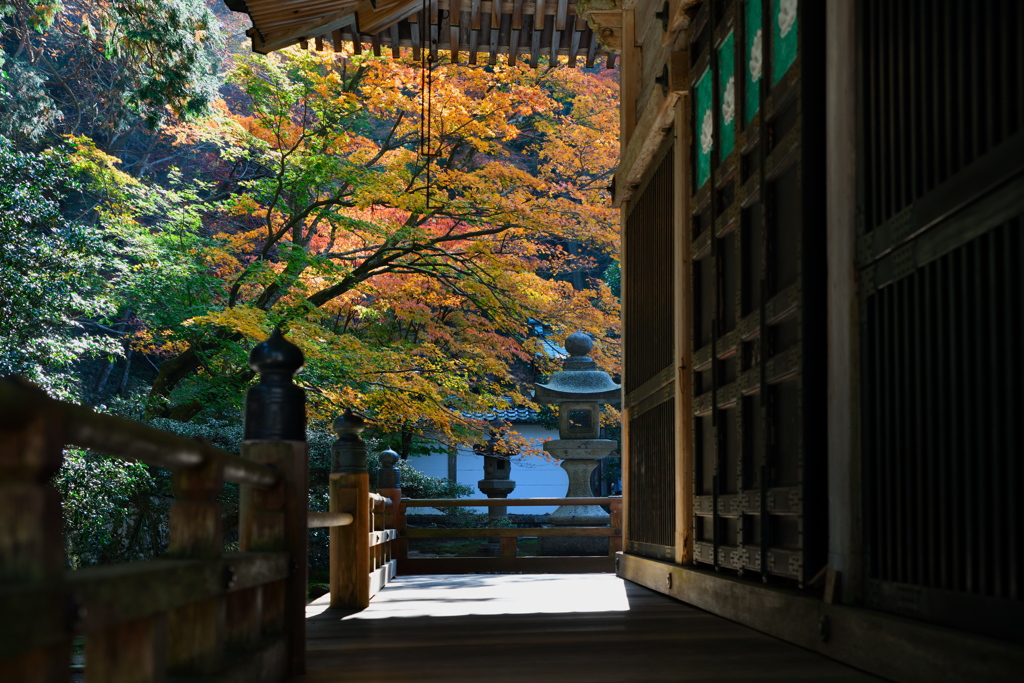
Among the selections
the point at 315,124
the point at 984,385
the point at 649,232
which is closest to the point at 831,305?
the point at 984,385

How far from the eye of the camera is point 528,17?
6945mm

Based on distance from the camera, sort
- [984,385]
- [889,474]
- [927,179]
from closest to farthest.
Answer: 1. [984,385]
2. [927,179]
3. [889,474]

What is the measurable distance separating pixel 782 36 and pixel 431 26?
365cm

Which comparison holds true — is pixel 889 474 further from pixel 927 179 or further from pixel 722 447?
pixel 722 447

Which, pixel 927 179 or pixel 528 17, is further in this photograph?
pixel 528 17

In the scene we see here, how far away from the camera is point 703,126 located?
15.6 ft

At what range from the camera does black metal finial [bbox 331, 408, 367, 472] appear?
192 inches

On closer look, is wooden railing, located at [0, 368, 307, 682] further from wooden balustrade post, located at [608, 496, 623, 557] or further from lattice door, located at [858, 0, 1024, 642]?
wooden balustrade post, located at [608, 496, 623, 557]

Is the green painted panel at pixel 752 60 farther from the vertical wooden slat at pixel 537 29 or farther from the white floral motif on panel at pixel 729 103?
the vertical wooden slat at pixel 537 29

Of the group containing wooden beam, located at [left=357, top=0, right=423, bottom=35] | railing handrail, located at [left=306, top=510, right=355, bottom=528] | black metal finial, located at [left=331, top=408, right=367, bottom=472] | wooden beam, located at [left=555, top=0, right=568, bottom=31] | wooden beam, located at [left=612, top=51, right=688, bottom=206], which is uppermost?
wooden beam, located at [left=555, top=0, right=568, bottom=31]

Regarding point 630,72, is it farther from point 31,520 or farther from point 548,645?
point 31,520

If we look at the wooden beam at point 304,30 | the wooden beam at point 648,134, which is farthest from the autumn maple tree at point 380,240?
the wooden beam at point 304,30

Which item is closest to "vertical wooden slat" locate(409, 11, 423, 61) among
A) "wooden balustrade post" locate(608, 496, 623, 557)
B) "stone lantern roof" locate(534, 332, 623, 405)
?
"wooden balustrade post" locate(608, 496, 623, 557)

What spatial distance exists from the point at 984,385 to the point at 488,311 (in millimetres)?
9658
